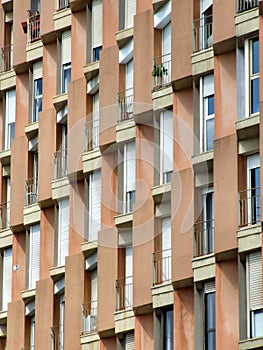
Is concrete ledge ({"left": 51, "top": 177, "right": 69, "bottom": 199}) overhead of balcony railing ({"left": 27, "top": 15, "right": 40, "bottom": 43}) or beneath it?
beneath

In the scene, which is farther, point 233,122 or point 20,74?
point 20,74

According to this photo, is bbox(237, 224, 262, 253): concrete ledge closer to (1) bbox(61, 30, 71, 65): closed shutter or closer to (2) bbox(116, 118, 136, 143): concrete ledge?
(2) bbox(116, 118, 136, 143): concrete ledge

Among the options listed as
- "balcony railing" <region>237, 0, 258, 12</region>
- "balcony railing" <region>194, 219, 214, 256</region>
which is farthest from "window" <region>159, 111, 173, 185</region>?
"balcony railing" <region>237, 0, 258, 12</region>

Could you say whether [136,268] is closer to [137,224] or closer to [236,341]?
[137,224]

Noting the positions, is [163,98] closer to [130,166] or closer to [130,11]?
[130,166]

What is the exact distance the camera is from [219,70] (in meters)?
57.6

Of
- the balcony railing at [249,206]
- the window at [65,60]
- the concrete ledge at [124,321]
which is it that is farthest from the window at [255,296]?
the window at [65,60]

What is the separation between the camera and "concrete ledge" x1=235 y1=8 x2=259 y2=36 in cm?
5644

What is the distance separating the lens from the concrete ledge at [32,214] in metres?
67.7

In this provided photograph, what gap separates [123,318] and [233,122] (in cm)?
793

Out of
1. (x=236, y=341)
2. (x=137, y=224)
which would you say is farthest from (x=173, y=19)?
(x=236, y=341)

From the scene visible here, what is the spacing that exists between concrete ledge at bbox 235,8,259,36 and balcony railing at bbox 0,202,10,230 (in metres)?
16.1

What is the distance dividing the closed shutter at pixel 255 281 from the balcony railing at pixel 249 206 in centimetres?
102

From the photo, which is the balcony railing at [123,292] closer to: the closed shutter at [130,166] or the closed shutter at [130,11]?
the closed shutter at [130,166]
